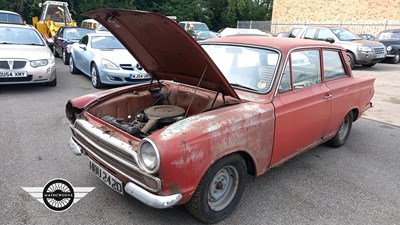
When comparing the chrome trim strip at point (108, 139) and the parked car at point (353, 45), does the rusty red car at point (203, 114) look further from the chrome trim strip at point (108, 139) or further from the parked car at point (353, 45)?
the parked car at point (353, 45)

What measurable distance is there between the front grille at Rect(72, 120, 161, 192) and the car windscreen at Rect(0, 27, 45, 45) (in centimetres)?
594

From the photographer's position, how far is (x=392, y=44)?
16.2 meters

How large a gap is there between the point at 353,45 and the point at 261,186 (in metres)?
11.8

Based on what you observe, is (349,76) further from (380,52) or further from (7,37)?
(380,52)

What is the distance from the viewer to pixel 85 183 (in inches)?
138

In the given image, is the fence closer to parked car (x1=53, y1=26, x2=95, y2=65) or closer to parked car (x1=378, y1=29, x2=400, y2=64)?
parked car (x1=378, y1=29, x2=400, y2=64)

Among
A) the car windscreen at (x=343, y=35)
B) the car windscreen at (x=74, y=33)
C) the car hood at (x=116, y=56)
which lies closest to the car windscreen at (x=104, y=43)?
the car hood at (x=116, y=56)

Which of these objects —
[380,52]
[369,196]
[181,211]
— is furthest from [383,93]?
[181,211]

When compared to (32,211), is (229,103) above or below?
above

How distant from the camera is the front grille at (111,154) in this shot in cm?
246

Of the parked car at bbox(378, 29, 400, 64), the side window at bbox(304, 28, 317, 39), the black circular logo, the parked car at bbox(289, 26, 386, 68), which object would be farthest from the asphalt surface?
the parked car at bbox(378, 29, 400, 64)

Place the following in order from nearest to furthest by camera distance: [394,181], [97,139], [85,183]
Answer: [97,139]
[85,183]
[394,181]

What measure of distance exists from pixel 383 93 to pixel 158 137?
345 inches

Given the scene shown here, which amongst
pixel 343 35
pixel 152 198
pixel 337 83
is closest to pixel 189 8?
pixel 343 35
